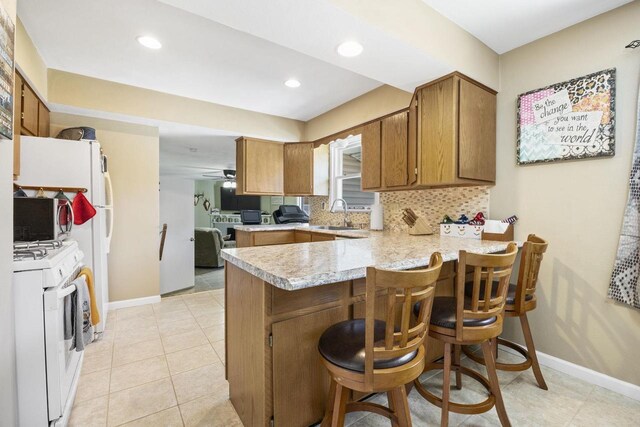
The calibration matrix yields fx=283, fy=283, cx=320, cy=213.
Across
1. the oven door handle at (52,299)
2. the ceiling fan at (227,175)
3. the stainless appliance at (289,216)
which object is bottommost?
the oven door handle at (52,299)

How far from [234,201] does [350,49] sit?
340 inches

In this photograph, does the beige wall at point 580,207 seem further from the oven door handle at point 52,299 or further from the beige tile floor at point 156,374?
the oven door handle at point 52,299

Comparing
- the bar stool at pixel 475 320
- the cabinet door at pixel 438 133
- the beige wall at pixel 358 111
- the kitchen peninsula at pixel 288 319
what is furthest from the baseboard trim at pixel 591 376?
the beige wall at pixel 358 111

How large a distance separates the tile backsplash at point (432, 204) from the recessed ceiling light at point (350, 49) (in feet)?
5.08

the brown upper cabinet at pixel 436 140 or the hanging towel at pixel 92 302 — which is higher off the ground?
the brown upper cabinet at pixel 436 140

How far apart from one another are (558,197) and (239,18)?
8.11ft

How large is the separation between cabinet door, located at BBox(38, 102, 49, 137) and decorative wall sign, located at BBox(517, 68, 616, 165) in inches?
169

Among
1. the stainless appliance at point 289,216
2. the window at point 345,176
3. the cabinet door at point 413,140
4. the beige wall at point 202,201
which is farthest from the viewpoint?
the beige wall at point 202,201

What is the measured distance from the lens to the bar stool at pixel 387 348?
3.09ft

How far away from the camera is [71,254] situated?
5.72 feet

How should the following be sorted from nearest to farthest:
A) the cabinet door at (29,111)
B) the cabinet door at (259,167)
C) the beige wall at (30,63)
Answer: the beige wall at (30,63)
the cabinet door at (29,111)
the cabinet door at (259,167)

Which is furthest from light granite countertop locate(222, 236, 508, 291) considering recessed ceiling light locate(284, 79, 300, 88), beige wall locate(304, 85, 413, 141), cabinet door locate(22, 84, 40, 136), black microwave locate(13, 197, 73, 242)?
cabinet door locate(22, 84, 40, 136)

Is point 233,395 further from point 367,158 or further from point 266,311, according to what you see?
point 367,158

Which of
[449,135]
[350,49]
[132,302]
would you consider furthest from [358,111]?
[132,302]
